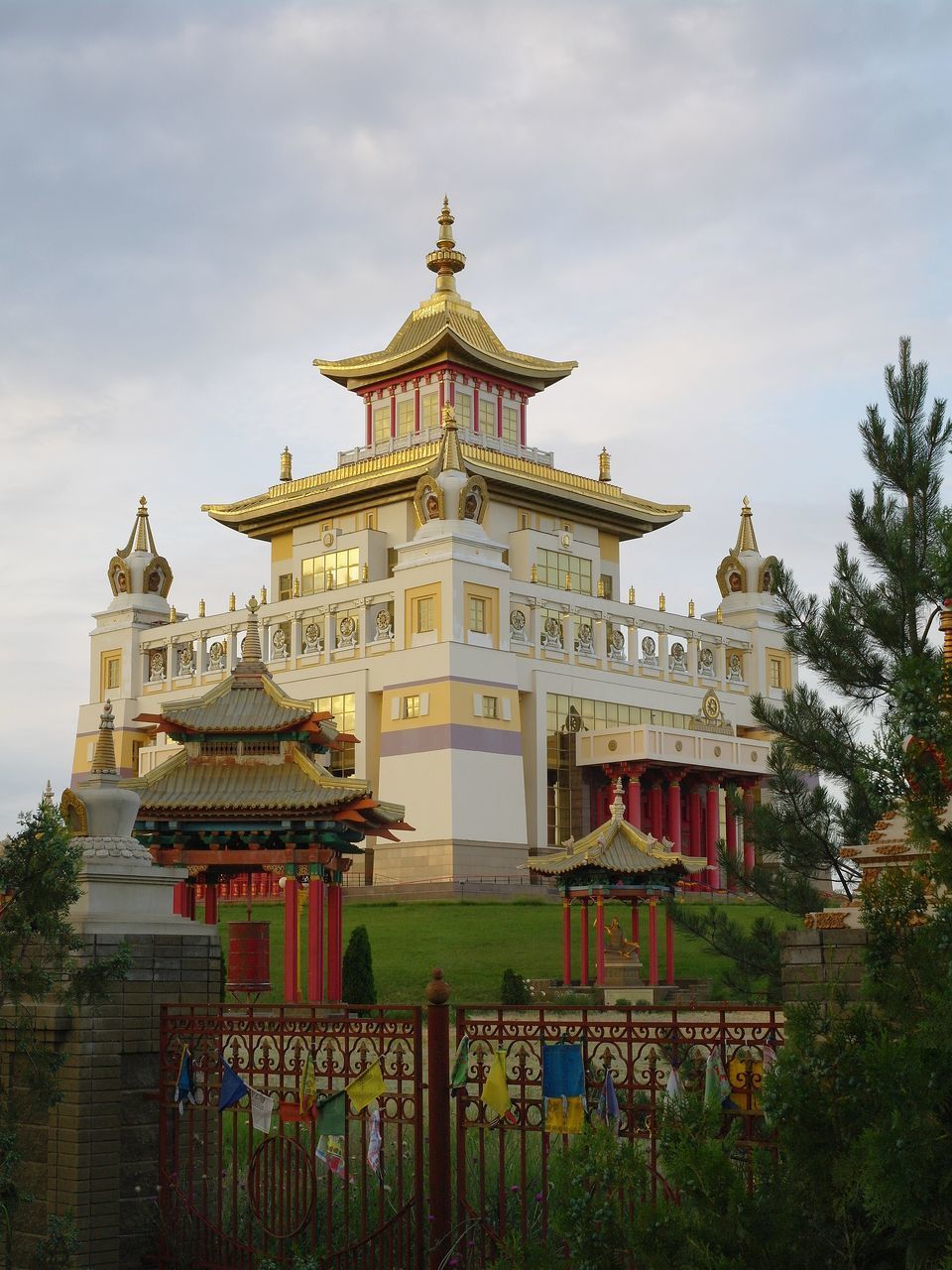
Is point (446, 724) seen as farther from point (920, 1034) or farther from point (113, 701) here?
point (920, 1034)

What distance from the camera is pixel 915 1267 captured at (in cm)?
665

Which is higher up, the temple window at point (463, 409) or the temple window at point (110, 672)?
the temple window at point (463, 409)

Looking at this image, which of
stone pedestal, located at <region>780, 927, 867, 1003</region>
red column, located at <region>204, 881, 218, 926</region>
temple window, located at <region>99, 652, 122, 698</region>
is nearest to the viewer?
stone pedestal, located at <region>780, 927, 867, 1003</region>

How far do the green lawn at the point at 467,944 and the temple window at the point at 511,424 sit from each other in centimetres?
2802

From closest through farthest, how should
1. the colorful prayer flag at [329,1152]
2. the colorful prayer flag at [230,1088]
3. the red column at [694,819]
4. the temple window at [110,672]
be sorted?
1. the colorful prayer flag at [329,1152]
2. the colorful prayer flag at [230,1088]
3. the red column at [694,819]
4. the temple window at [110,672]

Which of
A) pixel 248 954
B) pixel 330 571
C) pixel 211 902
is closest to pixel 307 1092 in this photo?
pixel 248 954

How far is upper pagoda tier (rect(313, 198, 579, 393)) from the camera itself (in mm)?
69062

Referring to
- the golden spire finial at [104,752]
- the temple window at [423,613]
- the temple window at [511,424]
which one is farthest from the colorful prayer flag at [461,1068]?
the temple window at [511,424]

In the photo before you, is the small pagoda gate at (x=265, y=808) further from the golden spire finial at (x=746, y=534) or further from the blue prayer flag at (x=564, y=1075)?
the golden spire finial at (x=746, y=534)

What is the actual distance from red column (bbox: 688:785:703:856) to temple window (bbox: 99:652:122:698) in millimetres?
25377

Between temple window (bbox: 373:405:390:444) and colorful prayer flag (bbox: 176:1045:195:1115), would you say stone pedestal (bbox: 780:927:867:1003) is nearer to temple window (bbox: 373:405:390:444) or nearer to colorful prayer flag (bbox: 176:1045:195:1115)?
colorful prayer flag (bbox: 176:1045:195:1115)

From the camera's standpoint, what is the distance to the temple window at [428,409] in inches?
2756

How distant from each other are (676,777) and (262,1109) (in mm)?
52987

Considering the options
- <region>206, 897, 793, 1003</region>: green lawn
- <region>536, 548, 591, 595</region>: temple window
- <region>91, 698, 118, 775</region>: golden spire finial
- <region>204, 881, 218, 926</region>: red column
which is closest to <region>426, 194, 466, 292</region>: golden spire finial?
<region>536, 548, 591, 595</region>: temple window
